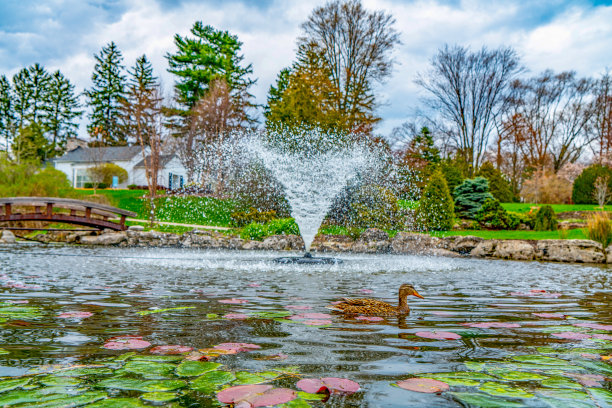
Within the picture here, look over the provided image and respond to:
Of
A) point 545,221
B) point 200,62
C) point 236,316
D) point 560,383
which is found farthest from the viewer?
point 200,62

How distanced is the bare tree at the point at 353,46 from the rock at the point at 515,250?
1568 centimetres

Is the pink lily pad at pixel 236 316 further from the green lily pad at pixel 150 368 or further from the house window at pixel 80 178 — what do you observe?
the house window at pixel 80 178

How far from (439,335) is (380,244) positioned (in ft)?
34.6

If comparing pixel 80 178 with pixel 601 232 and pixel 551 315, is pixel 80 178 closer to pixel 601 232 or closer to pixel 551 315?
pixel 601 232

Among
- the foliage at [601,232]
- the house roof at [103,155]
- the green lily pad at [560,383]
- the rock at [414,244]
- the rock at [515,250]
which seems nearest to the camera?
the green lily pad at [560,383]

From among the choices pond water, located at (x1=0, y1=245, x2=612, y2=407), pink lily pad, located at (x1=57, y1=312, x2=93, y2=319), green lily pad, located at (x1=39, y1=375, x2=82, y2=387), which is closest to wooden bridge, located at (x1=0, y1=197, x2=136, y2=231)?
pond water, located at (x1=0, y1=245, x2=612, y2=407)

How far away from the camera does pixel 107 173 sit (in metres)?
39.7

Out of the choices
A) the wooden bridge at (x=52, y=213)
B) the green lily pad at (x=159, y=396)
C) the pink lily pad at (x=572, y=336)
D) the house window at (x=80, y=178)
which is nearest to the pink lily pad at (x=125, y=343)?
the green lily pad at (x=159, y=396)

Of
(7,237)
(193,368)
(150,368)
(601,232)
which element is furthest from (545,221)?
(7,237)

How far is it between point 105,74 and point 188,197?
121ft


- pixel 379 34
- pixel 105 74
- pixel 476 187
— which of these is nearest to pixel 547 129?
pixel 379 34

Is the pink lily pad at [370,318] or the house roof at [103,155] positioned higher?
the house roof at [103,155]

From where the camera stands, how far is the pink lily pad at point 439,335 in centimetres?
286

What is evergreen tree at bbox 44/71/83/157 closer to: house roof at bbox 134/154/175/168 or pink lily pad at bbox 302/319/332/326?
house roof at bbox 134/154/175/168
